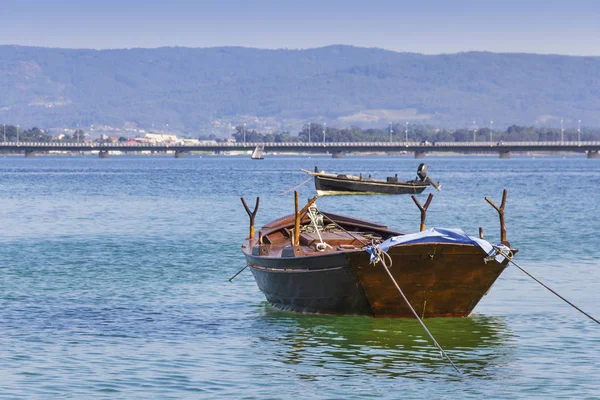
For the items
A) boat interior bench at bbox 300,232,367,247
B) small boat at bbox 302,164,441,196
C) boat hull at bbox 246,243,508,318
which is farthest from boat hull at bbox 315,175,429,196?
boat hull at bbox 246,243,508,318

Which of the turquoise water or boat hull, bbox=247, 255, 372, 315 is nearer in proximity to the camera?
the turquoise water

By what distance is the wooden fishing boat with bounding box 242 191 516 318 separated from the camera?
79.2ft

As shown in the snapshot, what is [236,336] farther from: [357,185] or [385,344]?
[357,185]

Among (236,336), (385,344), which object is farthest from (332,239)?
(385,344)

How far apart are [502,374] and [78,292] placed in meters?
15.4

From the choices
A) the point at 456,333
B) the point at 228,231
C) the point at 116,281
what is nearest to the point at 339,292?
the point at 456,333

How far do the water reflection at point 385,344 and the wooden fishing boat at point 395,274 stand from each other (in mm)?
372

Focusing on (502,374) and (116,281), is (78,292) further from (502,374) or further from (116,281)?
(502,374)

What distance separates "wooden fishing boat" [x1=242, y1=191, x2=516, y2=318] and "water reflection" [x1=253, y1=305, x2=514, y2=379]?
0.37 metres

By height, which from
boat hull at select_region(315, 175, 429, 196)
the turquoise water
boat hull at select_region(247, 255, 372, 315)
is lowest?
boat hull at select_region(315, 175, 429, 196)

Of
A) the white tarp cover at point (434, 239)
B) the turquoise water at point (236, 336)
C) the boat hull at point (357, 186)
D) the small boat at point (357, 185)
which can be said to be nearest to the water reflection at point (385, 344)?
the turquoise water at point (236, 336)

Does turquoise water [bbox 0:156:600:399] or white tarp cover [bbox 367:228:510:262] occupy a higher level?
white tarp cover [bbox 367:228:510:262]

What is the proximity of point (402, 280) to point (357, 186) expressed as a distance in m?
86.7

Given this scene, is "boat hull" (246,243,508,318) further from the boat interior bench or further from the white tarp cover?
the boat interior bench
